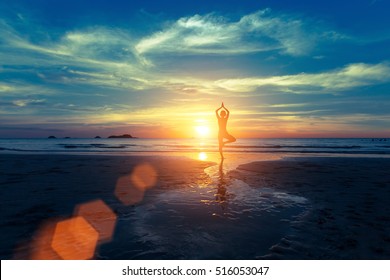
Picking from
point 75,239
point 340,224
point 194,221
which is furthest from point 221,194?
Answer: point 75,239

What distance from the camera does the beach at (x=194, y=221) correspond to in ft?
14.8

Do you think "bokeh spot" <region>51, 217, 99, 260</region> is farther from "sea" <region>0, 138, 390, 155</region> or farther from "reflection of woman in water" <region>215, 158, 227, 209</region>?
"sea" <region>0, 138, 390, 155</region>

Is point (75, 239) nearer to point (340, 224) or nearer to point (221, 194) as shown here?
point (221, 194)

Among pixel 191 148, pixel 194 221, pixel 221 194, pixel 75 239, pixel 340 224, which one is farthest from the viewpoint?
pixel 191 148

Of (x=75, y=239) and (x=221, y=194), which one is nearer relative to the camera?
(x=75, y=239)

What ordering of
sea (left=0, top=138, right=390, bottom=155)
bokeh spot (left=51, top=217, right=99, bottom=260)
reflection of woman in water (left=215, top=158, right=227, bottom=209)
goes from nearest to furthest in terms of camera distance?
1. bokeh spot (left=51, top=217, right=99, bottom=260)
2. reflection of woman in water (left=215, top=158, right=227, bottom=209)
3. sea (left=0, top=138, right=390, bottom=155)

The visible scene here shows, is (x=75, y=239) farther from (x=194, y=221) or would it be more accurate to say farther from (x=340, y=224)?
(x=340, y=224)

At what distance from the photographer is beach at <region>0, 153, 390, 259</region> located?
450cm

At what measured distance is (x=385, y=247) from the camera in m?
4.64

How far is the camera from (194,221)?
6.09 metres

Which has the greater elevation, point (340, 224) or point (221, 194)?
point (340, 224)

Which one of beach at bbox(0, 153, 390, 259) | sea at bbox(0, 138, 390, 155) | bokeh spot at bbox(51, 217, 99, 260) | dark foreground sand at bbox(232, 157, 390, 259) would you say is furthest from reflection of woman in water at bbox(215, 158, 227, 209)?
sea at bbox(0, 138, 390, 155)

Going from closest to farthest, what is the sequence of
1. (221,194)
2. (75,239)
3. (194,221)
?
(75,239) → (194,221) → (221,194)
